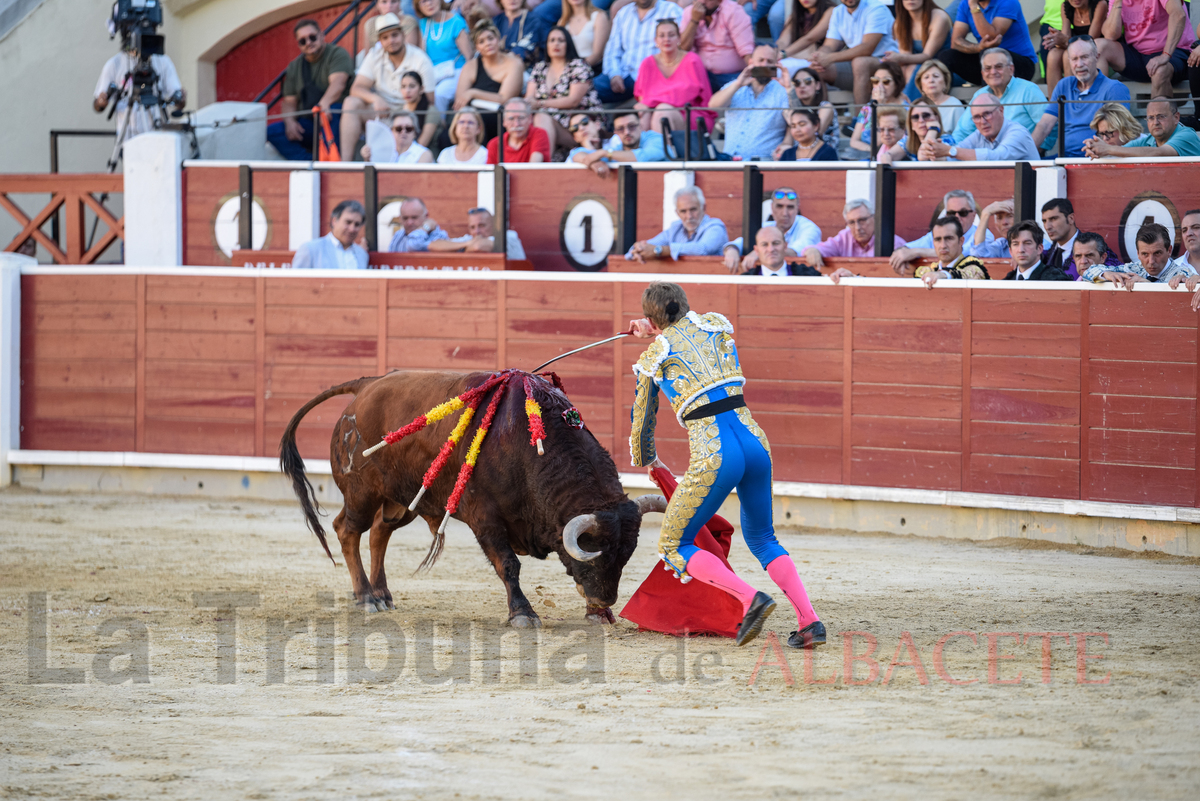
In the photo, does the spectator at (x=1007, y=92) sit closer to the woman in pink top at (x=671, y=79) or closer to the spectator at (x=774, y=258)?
the spectator at (x=774, y=258)

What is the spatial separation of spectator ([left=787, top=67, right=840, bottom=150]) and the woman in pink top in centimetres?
75

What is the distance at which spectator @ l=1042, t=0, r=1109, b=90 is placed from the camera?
8.21 m

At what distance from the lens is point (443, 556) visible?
709 centimetres

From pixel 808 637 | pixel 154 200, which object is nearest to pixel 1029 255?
pixel 808 637

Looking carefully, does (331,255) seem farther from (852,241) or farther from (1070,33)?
(1070,33)

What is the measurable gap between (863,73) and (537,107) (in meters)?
2.34

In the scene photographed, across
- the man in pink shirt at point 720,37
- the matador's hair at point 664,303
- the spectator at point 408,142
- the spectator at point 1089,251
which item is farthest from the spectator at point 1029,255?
the spectator at point 408,142

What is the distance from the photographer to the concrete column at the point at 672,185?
344 inches

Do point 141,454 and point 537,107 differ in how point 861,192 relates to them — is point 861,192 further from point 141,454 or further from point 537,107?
point 141,454

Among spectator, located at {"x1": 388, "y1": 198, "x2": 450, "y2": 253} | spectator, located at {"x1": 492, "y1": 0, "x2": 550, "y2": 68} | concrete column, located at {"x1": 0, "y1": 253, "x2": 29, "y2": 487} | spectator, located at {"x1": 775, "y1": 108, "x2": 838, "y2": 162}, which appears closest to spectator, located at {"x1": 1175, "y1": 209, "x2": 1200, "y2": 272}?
spectator, located at {"x1": 775, "y1": 108, "x2": 838, "y2": 162}

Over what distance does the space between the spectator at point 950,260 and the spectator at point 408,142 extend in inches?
151

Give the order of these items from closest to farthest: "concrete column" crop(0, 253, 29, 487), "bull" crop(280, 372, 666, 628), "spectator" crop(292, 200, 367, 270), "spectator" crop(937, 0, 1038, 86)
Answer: "bull" crop(280, 372, 666, 628), "spectator" crop(937, 0, 1038, 86), "spectator" crop(292, 200, 367, 270), "concrete column" crop(0, 253, 29, 487)

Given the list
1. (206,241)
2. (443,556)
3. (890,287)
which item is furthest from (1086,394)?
(206,241)

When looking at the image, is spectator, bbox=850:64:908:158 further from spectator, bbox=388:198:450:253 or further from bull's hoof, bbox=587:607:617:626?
bull's hoof, bbox=587:607:617:626
